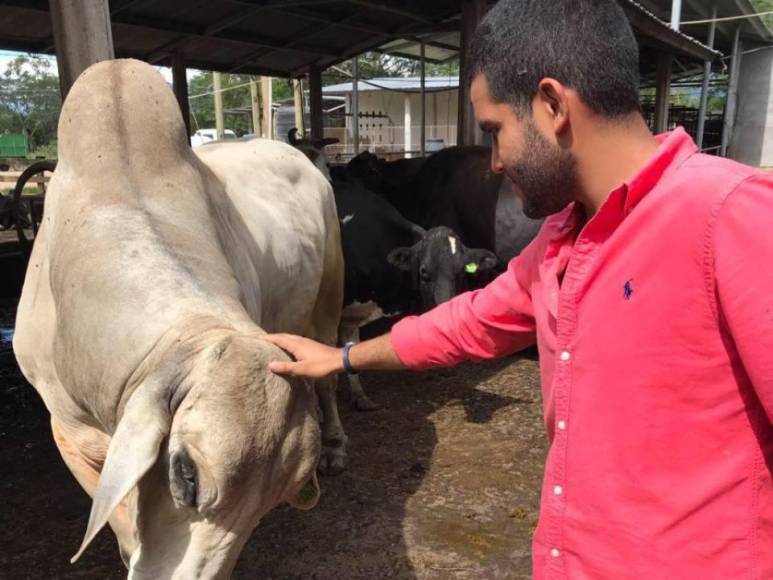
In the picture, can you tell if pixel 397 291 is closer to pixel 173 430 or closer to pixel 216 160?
pixel 216 160

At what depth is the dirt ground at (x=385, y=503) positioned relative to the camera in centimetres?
348

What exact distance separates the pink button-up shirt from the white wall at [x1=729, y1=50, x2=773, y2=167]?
76.4ft

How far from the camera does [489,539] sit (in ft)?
12.2

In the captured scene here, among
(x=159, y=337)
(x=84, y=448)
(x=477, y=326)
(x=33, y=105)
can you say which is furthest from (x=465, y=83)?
(x=33, y=105)

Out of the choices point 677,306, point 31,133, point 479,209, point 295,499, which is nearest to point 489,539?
point 295,499

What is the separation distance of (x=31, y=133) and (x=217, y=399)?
43325 millimetres

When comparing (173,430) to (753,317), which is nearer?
(753,317)

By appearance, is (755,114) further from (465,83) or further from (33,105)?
(33,105)

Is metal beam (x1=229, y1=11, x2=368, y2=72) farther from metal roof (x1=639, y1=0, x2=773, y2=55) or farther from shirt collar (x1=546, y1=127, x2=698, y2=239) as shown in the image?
shirt collar (x1=546, y1=127, x2=698, y2=239)

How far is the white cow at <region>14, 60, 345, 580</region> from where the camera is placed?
1611mm

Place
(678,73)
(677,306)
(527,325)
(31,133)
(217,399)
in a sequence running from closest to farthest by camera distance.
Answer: (677,306) < (217,399) < (527,325) < (678,73) < (31,133)

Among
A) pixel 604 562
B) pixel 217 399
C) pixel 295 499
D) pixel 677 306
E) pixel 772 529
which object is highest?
pixel 677 306

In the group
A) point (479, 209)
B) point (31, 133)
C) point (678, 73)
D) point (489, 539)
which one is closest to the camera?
point (489, 539)

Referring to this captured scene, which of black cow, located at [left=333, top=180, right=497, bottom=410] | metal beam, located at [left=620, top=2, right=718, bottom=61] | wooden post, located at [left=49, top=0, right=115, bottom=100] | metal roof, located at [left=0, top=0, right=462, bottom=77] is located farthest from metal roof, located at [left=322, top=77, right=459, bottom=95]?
wooden post, located at [left=49, top=0, right=115, bottom=100]
